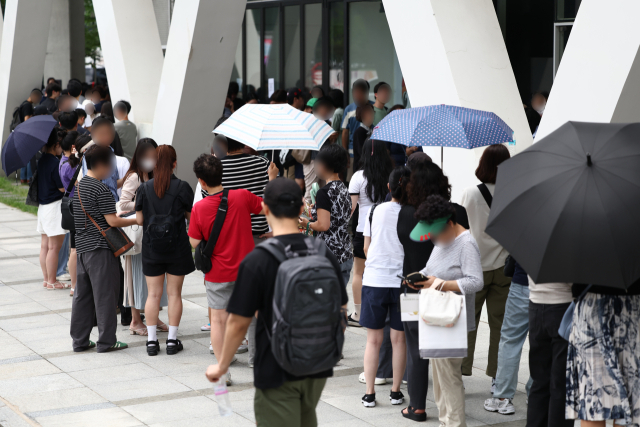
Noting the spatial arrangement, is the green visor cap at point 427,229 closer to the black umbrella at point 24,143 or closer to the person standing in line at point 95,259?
the person standing in line at point 95,259

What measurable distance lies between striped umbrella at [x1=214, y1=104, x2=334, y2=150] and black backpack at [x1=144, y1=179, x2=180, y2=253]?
2.48 ft

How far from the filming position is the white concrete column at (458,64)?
26.4 ft

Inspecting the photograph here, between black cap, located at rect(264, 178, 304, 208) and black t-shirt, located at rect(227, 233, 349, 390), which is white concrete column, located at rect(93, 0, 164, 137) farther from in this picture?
black t-shirt, located at rect(227, 233, 349, 390)

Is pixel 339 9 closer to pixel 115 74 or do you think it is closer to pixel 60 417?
pixel 115 74

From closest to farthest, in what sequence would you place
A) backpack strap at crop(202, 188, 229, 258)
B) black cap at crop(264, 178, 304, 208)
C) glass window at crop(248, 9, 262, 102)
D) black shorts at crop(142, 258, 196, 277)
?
black cap at crop(264, 178, 304, 208), backpack strap at crop(202, 188, 229, 258), black shorts at crop(142, 258, 196, 277), glass window at crop(248, 9, 262, 102)

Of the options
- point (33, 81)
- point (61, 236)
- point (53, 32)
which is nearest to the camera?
point (61, 236)

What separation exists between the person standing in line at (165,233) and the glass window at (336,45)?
968cm

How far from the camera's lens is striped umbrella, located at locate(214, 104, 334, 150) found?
6531 millimetres

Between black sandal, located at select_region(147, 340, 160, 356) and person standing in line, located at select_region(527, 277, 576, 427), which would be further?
black sandal, located at select_region(147, 340, 160, 356)

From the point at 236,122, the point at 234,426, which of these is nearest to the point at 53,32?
the point at 236,122

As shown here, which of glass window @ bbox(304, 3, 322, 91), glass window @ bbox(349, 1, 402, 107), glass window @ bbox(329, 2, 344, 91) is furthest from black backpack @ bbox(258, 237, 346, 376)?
glass window @ bbox(304, 3, 322, 91)

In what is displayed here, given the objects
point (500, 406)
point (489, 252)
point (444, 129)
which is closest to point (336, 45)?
point (444, 129)

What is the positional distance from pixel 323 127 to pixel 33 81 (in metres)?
14.7

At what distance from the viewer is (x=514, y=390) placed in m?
5.59
